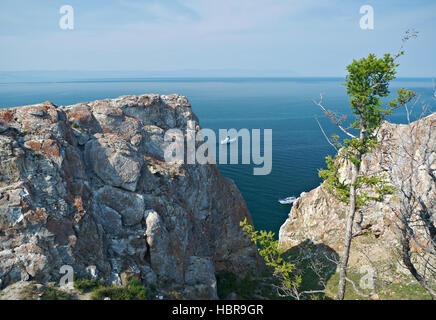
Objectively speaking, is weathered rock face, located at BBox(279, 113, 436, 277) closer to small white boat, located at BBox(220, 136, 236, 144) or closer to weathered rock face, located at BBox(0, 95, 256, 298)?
weathered rock face, located at BBox(0, 95, 256, 298)

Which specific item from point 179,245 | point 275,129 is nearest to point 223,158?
point 275,129

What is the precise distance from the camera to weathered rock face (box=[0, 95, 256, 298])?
1463 centimetres

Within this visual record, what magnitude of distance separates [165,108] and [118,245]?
15236mm

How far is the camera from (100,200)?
18.4m

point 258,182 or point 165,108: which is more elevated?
point 165,108

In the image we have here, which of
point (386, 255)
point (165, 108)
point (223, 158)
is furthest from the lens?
point (223, 158)

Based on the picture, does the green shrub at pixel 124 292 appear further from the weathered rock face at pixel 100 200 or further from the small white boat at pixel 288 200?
the small white boat at pixel 288 200

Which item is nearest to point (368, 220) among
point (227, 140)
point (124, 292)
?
point (124, 292)

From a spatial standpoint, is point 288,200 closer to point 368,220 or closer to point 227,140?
point 368,220

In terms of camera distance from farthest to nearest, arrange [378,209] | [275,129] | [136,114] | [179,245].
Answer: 1. [275,129]
2. [378,209]
3. [136,114]
4. [179,245]

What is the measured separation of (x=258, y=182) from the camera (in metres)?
77.2

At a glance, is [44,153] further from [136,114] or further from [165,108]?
[165,108]

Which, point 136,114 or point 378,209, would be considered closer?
point 136,114

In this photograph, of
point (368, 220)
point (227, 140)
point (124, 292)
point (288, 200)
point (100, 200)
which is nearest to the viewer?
point (124, 292)
